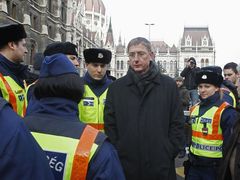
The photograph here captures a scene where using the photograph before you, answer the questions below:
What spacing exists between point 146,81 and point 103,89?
3.55 feet

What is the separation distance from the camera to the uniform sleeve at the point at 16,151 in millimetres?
1179

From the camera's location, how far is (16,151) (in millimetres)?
1191

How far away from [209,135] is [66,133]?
2.54 meters

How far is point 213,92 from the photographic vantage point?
4.23m

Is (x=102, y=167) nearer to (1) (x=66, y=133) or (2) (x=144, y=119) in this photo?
(1) (x=66, y=133)

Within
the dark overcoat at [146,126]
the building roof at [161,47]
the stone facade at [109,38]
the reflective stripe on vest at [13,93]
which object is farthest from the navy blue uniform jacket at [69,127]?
the building roof at [161,47]

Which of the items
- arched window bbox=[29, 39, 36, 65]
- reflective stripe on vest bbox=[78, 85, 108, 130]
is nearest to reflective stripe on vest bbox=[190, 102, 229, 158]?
reflective stripe on vest bbox=[78, 85, 108, 130]

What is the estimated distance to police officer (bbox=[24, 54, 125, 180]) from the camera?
175 centimetres

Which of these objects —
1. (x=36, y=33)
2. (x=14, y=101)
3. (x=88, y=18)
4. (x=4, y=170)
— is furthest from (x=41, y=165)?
(x=88, y=18)

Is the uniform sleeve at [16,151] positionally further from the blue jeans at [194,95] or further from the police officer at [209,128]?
the blue jeans at [194,95]

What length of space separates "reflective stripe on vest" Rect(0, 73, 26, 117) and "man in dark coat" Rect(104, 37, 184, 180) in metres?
1.06

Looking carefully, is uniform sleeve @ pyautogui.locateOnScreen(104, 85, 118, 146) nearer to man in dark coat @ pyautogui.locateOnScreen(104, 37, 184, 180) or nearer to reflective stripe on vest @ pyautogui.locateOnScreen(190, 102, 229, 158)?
man in dark coat @ pyautogui.locateOnScreen(104, 37, 184, 180)

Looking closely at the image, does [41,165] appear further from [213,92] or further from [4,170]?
[213,92]

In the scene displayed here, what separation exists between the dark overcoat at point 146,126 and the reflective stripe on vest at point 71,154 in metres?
1.48
